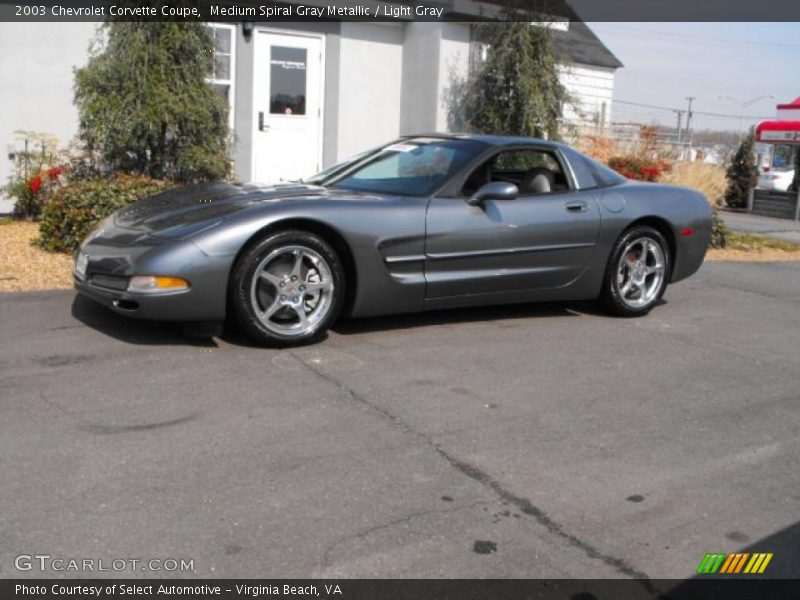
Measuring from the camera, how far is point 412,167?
6566mm

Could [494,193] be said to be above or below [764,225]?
above

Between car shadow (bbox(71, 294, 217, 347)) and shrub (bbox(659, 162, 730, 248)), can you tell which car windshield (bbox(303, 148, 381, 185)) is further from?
shrub (bbox(659, 162, 730, 248))

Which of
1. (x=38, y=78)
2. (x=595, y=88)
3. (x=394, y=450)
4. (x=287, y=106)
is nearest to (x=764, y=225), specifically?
(x=595, y=88)

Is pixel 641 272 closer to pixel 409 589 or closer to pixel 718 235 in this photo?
pixel 409 589

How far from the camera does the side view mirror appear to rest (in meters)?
6.13

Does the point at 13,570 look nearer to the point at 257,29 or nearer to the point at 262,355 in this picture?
the point at 262,355

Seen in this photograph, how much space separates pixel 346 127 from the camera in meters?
13.2

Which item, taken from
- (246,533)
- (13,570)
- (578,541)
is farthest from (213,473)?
(578,541)

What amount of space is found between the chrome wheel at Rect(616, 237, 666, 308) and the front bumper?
127 inches

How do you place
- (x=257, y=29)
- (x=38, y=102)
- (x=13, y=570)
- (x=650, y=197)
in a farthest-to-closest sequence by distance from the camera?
(x=257, y=29) → (x=38, y=102) → (x=650, y=197) → (x=13, y=570)

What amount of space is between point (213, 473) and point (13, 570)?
0.96 meters

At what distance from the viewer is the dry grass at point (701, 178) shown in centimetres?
1747

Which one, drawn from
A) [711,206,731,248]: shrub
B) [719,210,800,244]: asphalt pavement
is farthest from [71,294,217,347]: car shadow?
[719,210,800,244]: asphalt pavement

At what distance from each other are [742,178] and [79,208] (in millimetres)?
16663
